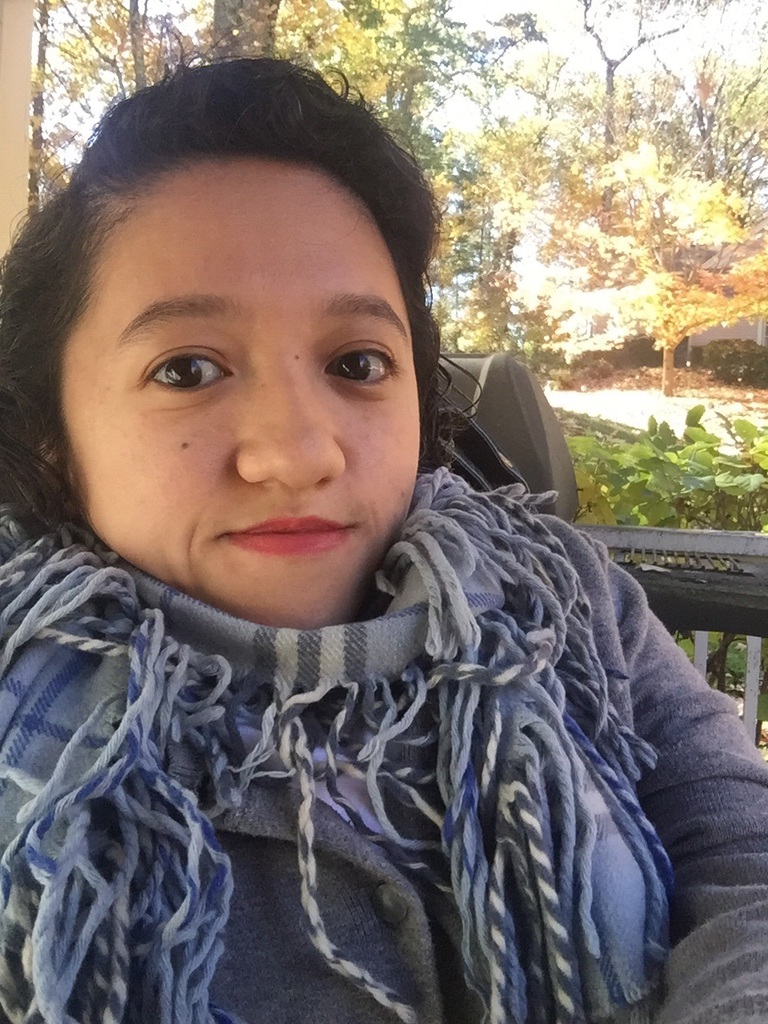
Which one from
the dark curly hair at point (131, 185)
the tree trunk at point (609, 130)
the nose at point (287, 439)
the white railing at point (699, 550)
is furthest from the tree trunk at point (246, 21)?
the nose at point (287, 439)

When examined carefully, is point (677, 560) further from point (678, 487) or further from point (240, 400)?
point (240, 400)

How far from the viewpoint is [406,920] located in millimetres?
546

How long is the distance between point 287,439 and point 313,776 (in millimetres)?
239

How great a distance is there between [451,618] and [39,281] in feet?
1.61

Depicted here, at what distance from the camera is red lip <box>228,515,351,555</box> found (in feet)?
1.93

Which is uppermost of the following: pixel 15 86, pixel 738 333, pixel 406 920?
pixel 15 86

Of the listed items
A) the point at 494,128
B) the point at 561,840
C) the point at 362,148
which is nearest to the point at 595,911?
the point at 561,840

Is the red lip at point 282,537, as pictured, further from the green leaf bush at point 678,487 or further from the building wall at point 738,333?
the building wall at point 738,333

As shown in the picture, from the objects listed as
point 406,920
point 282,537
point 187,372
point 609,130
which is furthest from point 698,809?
point 609,130

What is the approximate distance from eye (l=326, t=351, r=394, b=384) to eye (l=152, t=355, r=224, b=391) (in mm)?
94

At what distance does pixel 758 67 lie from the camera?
182cm

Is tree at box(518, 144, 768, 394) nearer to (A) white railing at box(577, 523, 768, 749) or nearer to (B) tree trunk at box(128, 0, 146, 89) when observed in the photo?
(A) white railing at box(577, 523, 768, 749)

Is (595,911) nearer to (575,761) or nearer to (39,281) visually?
(575,761)

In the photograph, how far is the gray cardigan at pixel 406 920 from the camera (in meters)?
0.51
